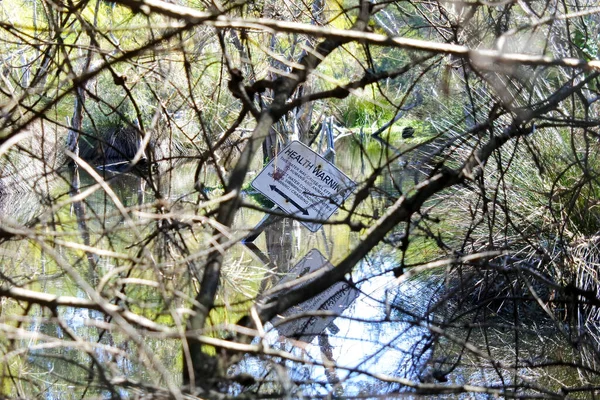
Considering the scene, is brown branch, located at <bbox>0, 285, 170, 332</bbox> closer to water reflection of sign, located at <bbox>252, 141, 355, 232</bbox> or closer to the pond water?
the pond water

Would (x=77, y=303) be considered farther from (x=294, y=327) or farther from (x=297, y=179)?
(x=297, y=179)

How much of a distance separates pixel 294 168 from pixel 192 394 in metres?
3.12

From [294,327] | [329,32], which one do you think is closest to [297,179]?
[294,327]

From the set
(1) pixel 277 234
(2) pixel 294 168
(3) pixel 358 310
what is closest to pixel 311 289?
(2) pixel 294 168

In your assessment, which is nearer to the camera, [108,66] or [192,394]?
[192,394]

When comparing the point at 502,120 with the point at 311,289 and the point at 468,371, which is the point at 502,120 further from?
the point at 311,289

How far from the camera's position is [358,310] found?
6078 millimetres

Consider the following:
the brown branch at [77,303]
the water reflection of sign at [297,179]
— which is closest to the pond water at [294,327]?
the brown branch at [77,303]

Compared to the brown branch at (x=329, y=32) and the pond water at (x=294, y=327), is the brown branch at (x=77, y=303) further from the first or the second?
the brown branch at (x=329, y=32)

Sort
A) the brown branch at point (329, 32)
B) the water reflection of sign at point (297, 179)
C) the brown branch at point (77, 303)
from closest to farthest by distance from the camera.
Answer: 1. the brown branch at point (77, 303)
2. the brown branch at point (329, 32)
3. the water reflection of sign at point (297, 179)

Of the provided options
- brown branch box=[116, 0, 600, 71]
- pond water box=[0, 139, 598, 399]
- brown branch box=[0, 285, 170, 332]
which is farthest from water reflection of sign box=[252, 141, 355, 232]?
brown branch box=[0, 285, 170, 332]

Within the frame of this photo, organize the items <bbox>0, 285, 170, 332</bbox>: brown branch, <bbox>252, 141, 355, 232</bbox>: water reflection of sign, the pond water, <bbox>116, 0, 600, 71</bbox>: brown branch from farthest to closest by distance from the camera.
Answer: <bbox>252, 141, 355, 232</bbox>: water reflection of sign, the pond water, <bbox>116, 0, 600, 71</bbox>: brown branch, <bbox>0, 285, 170, 332</bbox>: brown branch

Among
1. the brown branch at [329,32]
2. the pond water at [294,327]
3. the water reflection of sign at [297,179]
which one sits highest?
the brown branch at [329,32]

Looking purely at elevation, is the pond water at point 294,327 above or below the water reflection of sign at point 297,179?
below
